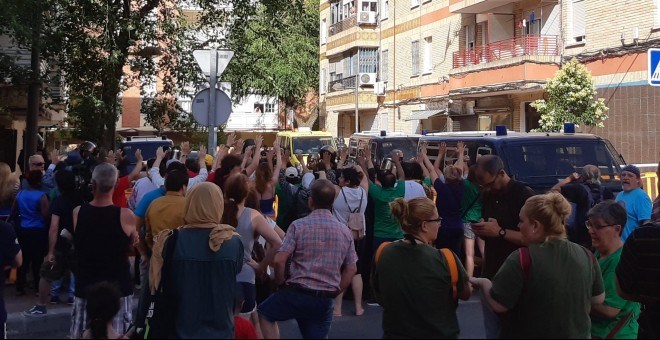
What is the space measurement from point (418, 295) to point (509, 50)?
76.7 ft

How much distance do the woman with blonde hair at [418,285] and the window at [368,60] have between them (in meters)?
36.2

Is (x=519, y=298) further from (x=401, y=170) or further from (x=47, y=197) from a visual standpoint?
(x=47, y=197)

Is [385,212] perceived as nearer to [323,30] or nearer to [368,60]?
[368,60]

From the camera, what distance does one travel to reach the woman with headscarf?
4836 mm

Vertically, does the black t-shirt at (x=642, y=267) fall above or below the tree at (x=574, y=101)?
below

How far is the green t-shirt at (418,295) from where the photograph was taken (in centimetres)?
446

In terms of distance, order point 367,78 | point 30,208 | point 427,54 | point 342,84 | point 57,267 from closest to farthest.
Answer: point 57,267 → point 30,208 → point 427,54 → point 367,78 → point 342,84

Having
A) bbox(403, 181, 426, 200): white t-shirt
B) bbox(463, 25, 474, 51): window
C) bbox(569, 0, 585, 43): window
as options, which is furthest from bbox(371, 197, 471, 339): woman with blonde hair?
bbox(463, 25, 474, 51): window

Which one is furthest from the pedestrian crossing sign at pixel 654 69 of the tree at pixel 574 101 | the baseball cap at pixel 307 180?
the tree at pixel 574 101

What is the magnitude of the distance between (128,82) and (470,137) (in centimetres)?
1200

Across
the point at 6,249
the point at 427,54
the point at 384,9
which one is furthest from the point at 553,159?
the point at 384,9

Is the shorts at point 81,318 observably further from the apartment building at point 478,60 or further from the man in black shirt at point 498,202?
the apartment building at point 478,60

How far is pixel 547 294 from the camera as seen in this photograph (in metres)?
4.29

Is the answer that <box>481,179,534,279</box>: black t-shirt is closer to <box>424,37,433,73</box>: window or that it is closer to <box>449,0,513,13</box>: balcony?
<box>449,0,513,13</box>: balcony
